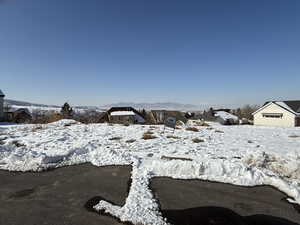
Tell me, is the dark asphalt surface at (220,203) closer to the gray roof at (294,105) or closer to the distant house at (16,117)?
the distant house at (16,117)

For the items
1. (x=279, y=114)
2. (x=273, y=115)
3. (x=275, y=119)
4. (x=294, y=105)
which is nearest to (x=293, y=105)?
(x=294, y=105)

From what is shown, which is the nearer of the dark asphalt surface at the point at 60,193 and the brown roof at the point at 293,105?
the dark asphalt surface at the point at 60,193

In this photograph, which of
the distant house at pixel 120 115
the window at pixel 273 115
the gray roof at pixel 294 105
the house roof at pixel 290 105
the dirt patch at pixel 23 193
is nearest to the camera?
the dirt patch at pixel 23 193

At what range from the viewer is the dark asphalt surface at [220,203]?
10.2ft

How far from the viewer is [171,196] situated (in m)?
3.88

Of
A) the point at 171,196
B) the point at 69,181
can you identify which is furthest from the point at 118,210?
the point at 69,181

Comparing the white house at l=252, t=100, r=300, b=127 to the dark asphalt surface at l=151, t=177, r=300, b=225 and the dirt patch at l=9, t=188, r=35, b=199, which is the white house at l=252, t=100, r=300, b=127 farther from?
the dirt patch at l=9, t=188, r=35, b=199

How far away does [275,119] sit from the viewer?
31.6 meters

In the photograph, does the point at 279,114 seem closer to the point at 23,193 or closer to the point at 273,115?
the point at 273,115

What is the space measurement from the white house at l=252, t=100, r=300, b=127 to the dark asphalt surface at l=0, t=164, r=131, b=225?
35157 millimetres

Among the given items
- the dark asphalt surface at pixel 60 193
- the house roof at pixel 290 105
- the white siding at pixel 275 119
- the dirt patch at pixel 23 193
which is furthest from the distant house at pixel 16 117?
the house roof at pixel 290 105

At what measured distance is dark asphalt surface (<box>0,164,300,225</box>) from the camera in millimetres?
3064

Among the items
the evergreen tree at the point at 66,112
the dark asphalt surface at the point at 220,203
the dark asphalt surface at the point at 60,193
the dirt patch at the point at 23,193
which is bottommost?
the dirt patch at the point at 23,193

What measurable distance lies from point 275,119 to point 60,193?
3813cm
